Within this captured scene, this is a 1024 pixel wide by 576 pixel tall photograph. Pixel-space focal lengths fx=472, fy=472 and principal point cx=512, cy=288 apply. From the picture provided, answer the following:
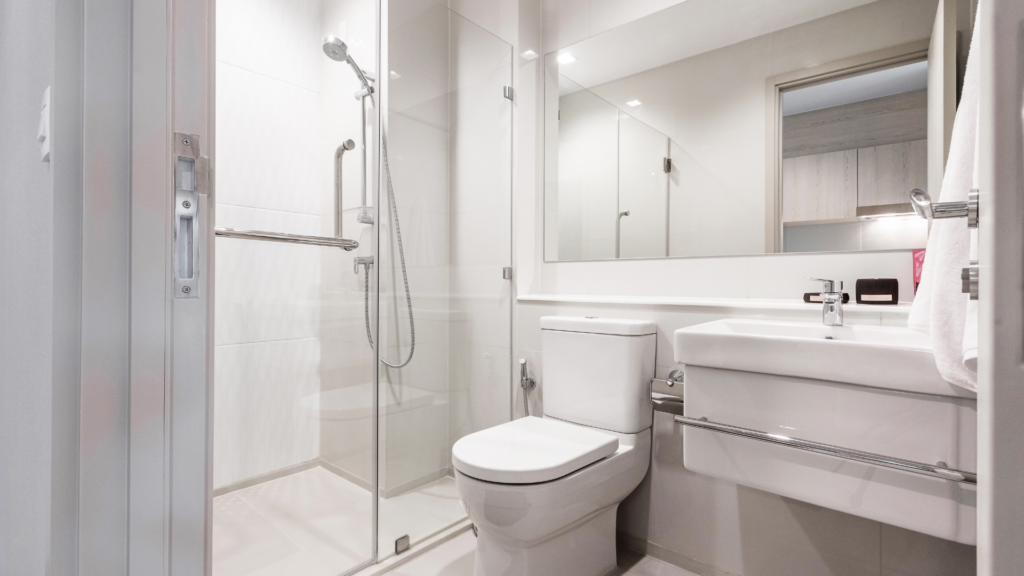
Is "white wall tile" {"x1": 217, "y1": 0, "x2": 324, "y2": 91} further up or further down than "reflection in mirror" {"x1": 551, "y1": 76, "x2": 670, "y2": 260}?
further up

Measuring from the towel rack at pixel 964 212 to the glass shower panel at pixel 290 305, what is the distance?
136cm

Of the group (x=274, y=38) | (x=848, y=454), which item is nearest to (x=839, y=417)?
(x=848, y=454)

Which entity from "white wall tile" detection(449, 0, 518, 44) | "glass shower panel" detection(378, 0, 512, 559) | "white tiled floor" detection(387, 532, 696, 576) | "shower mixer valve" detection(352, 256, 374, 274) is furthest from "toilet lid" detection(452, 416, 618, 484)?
"white wall tile" detection(449, 0, 518, 44)

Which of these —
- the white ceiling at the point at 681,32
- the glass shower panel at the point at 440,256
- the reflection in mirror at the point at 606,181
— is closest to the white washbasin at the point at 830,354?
the reflection in mirror at the point at 606,181

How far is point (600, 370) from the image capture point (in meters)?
1.55

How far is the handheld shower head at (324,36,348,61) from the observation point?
146 centimetres

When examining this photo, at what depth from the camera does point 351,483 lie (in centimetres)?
152

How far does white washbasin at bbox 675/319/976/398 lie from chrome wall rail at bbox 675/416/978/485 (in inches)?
5.6

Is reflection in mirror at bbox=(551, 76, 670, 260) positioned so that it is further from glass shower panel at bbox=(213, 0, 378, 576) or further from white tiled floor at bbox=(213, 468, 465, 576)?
white tiled floor at bbox=(213, 468, 465, 576)

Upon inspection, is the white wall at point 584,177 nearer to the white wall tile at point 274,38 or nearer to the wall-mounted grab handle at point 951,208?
the white wall tile at point 274,38

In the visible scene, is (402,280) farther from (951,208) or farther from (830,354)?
(951,208)

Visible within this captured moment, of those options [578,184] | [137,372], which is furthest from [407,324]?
[137,372]

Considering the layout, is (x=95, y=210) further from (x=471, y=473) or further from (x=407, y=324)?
(x=407, y=324)

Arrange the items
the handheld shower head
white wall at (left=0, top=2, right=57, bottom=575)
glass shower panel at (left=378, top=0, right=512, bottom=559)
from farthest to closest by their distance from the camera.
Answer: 1. glass shower panel at (left=378, top=0, right=512, bottom=559)
2. the handheld shower head
3. white wall at (left=0, top=2, right=57, bottom=575)
